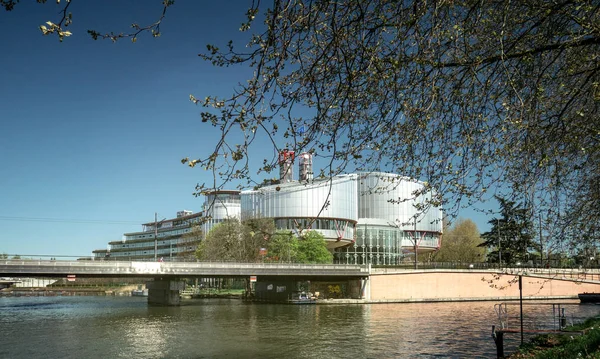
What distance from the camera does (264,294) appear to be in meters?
79.1

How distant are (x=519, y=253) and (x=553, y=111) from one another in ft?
9.11

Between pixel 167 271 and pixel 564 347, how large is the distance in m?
49.6

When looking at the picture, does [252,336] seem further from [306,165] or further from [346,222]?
[346,222]

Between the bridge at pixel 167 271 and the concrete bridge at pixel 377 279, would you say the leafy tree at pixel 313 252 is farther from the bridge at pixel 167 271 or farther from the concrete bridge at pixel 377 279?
the bridge at pixel 167 271

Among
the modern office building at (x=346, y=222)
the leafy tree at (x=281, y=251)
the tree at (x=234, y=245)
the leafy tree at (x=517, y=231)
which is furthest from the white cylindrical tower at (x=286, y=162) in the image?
the modern office building at (x=346, y=222)

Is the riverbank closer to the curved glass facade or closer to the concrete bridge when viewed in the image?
the concrete bridge

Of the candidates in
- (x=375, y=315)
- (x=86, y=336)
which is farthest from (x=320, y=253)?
(x=86, y=336)

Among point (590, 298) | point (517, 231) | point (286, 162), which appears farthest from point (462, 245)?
point (286, 162)

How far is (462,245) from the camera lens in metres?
118

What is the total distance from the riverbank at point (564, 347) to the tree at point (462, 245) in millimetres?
94033

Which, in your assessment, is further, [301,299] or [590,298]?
[301,299]

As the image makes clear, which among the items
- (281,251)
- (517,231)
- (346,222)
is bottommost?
(281,251)

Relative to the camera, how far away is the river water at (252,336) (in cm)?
2823

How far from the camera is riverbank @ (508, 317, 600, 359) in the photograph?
1426cm
